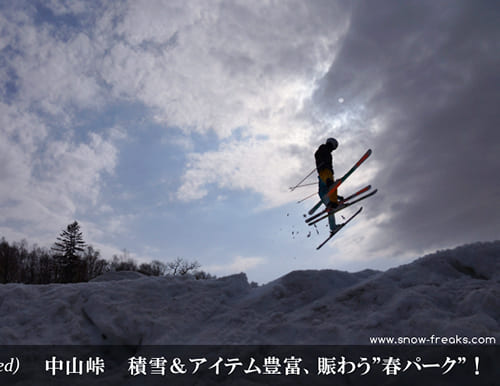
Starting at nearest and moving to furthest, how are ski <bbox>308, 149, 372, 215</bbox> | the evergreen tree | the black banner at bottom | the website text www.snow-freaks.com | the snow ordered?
the black banner at bottom, the website text www.snow-freaks.com, the snow, ski <bbox>308, 149, 372, 215</bbox>, the evergreen tree

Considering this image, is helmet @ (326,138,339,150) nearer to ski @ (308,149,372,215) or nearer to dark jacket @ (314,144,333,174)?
dark jacket @ (314,144,333,174)

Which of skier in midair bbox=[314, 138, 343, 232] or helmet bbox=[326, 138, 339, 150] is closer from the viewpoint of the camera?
skier in midair bbox=[314, 138, 343, 232]

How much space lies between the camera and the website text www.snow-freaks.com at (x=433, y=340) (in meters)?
4.12

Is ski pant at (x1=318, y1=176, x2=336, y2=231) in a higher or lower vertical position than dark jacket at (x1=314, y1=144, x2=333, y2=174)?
lower

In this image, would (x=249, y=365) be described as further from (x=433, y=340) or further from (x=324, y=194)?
(x=324, y=194)

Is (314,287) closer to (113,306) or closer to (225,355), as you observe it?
(225,355)

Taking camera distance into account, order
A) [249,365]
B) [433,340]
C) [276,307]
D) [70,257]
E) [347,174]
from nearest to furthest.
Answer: [433,340], [249,365], [276,307], [347,174], [70,257]

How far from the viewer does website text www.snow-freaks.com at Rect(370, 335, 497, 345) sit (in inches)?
162

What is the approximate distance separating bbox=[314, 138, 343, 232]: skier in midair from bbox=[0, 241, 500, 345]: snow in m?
3.99

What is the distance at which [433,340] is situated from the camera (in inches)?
171

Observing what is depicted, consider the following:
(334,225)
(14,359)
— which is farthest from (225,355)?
(334,225)

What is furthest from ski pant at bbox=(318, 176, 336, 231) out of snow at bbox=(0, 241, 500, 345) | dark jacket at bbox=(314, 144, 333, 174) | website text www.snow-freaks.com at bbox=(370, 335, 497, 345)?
website text www.snow-freaks.com at bbox=(370, 335, 497, 345)

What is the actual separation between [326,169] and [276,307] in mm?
6224

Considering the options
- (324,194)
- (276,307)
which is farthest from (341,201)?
(276,307)
